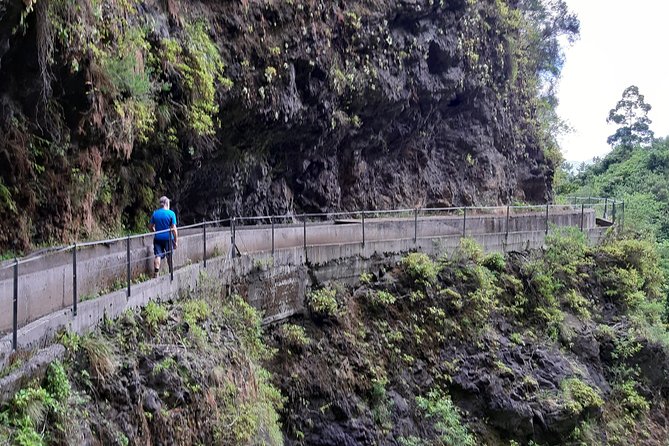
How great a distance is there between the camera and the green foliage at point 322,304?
10.2 meters

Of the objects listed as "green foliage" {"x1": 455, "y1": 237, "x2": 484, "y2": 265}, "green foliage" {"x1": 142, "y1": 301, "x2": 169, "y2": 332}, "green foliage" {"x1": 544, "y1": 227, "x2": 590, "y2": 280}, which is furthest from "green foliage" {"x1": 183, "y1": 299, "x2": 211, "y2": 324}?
"green foliage" {"x1": 544, "y1": 227, "x2": 590, "y2": 280}

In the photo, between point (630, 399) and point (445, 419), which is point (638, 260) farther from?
point (445, 419)

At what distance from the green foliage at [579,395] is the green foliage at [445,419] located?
2466 mm

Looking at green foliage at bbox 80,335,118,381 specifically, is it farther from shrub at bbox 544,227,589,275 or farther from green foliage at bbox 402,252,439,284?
shrub at bbox 544,227,589,275

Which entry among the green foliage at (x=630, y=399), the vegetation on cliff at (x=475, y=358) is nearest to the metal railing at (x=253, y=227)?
the vegetation on cliff at (x=475, y=358)

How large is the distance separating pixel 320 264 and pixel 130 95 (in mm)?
4469

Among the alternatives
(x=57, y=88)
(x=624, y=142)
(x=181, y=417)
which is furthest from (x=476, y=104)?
A: (x=624, y=142)

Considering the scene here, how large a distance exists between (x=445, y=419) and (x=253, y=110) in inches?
288

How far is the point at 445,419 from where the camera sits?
989cm

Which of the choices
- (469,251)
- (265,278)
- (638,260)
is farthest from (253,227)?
(638,260)

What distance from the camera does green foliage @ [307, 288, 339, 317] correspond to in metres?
10.2

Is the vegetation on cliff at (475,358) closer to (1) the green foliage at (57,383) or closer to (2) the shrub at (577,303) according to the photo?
(2) the shrub at (577,303)

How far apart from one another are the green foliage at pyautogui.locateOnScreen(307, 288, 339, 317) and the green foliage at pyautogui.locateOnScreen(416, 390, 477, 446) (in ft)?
7.00

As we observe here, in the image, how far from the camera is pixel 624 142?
161ft
